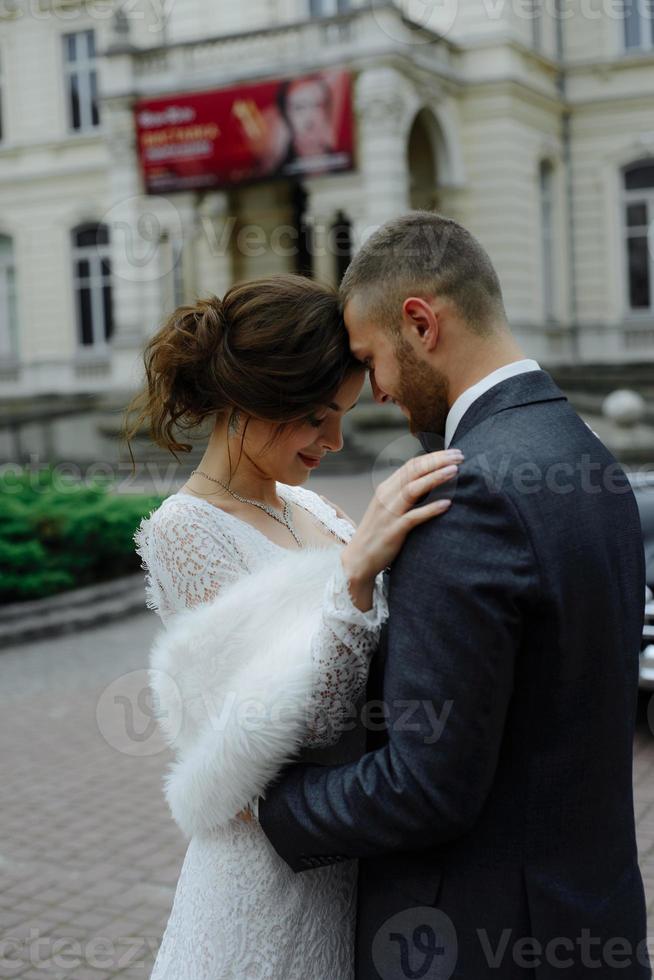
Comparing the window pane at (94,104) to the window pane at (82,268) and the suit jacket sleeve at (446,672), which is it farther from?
the suit jacket sleeve at (446,672)

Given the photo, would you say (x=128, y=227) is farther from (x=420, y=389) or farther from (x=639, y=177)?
(x=420, y=389)

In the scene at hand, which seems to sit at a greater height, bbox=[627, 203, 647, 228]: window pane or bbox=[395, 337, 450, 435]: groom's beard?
bbox=[627, 203, 647, 228]: window pane

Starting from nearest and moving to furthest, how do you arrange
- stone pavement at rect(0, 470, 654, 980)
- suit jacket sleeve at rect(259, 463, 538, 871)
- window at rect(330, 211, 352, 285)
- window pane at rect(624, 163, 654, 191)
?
suit jacket sleeve at rect(259, 463, 538, 871)
stone pavement at rect(0, 470, 654, 980)
window at rect(330, 211, 352, 285)
window pane at rect(624, 163, 654, 191)

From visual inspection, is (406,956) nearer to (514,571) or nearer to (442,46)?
(514,571)

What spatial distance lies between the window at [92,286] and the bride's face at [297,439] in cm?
2387

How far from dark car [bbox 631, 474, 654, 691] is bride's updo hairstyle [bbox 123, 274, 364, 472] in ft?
11.9

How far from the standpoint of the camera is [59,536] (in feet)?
34.6

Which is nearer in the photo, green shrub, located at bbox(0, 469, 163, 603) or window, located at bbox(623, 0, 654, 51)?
green shrub, located at bbox(0, 469, 163, 603)

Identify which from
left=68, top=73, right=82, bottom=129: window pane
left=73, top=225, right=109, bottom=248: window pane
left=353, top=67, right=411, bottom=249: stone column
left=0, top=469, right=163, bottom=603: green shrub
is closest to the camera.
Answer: left=0, top=469, right=163, bottom=603: green shrub

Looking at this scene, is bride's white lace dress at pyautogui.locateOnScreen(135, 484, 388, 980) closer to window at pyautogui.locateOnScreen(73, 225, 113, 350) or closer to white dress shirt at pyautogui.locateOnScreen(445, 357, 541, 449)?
white dress shirt at pyautogui.locateOnScreen(445, 357, 541, 449)

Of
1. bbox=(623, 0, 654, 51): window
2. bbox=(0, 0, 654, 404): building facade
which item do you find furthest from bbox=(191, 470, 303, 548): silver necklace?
bbox=(623, 0, 654, 51): window

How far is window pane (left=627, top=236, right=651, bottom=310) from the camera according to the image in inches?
891

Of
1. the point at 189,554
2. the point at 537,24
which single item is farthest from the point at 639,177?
the point at 189,554

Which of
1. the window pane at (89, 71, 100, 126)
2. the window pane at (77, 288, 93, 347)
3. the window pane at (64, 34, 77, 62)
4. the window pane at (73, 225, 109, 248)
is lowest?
the window pane at (77, 288, 93, 347)
